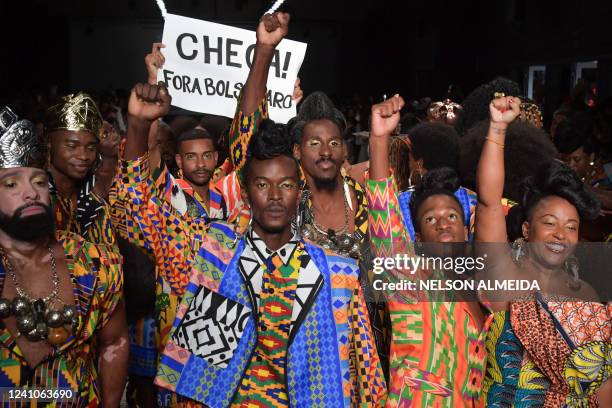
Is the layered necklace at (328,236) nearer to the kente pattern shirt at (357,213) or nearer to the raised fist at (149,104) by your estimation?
the kente pattern shirt at (357,213)

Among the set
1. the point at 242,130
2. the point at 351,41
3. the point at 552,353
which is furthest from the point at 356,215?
the point at 351,41

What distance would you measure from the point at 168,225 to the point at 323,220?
0.84 m

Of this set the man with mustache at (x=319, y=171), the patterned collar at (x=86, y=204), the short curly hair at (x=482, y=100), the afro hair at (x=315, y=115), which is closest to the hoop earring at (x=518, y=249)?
the man with mustache at (x=319, y=171)

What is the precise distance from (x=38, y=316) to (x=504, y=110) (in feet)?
6.80

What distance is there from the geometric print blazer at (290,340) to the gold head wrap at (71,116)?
1.15 metres

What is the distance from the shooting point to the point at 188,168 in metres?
6.34

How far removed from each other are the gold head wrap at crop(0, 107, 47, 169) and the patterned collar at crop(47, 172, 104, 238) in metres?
0.61

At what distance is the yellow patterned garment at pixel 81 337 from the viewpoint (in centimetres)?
358

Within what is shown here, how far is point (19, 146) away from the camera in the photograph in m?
3.79

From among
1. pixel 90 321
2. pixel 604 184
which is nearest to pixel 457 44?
pixel 604 184

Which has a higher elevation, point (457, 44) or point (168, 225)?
point (457, 44)

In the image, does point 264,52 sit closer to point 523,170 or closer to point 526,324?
point 523,170

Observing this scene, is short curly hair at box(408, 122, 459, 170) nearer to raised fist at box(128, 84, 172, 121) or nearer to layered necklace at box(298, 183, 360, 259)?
layered necklace at box(298, 183, 360, 259)

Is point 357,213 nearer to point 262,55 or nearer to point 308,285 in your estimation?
point 262,55
